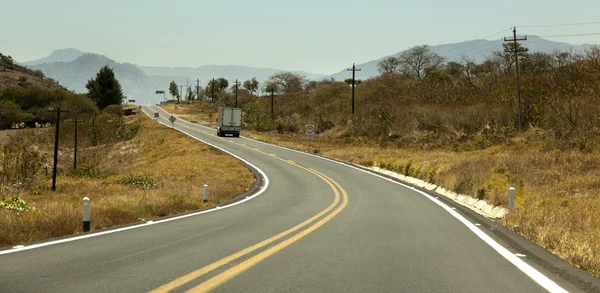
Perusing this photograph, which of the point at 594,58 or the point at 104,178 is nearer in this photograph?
the point at 594,58

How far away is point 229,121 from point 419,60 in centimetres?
8439

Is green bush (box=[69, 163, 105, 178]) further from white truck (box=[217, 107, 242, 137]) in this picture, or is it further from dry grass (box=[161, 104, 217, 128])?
dry grass (box=[161, 104, 217, 128])

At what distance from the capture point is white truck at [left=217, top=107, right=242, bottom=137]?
190 ft

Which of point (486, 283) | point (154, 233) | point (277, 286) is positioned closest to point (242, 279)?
point (277, 286)

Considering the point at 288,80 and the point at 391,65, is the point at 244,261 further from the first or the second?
the point at 288,80

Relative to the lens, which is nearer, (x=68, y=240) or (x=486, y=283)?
(x=486, y=283)

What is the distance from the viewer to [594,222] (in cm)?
888

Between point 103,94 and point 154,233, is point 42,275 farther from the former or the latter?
point 103,94

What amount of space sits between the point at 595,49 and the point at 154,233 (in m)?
29.9

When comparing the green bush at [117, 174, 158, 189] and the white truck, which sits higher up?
the white truck

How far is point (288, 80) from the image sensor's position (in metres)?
152

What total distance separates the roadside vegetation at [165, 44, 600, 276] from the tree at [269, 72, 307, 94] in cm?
5730

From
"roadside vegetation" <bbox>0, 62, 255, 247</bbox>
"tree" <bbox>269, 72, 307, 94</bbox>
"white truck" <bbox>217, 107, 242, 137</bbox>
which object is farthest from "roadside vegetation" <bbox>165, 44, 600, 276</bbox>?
"tree" <bbox>269, 72, 307, 94</bbox>

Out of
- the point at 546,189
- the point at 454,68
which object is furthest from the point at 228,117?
the point at 454,68
